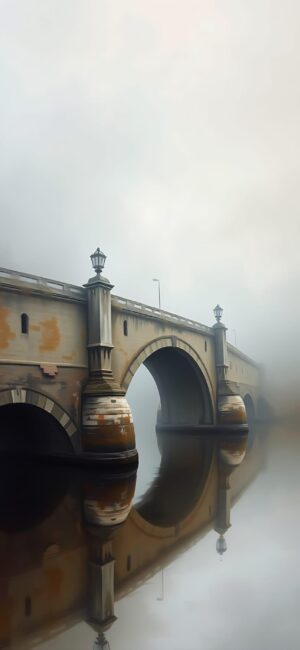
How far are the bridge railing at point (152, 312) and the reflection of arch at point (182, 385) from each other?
65.2 inches

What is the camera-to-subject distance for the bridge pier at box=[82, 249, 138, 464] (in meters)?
20.2

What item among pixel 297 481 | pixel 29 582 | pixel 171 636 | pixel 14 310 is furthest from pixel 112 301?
pixel 171 636

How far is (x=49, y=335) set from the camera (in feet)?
67.8

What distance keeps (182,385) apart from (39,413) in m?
19.7

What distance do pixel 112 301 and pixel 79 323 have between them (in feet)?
9.93

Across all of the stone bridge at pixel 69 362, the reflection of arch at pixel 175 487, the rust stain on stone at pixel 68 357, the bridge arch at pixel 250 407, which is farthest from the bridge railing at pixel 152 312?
the bridge arch at pixel 250 407

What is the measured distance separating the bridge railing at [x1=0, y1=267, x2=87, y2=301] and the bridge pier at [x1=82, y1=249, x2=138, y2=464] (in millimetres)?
634

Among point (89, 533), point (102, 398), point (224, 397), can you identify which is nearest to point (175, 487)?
point (102, 398)

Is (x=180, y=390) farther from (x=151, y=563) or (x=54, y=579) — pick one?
(x=54, y=579)

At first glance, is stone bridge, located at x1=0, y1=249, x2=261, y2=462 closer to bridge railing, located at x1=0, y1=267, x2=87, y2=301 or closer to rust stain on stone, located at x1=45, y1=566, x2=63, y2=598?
bridge railing, located at x1=0, y1=267, x2=87, y2=301

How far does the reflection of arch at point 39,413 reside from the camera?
1866 cm

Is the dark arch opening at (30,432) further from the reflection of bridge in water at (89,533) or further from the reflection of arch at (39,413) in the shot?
the reflection of bridge in water at (89,533)

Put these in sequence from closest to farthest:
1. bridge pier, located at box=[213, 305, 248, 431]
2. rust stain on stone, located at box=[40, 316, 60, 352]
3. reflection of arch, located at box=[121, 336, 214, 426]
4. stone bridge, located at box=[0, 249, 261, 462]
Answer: stone bridge, located at box=[0, 249, 261, 462] → rust stain on stone, located at box=[40, 316, 60, 352] → reflection of arch, located at box=[121, 336, 214, 426] → bridge pier, located at box=[213, 305, 248, 431]

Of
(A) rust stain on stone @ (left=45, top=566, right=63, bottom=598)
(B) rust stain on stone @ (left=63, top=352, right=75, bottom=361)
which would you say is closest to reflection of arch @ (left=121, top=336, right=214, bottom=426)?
(B) rust stain on stone @ (left=63, top=352, right=75, bottom=361)
